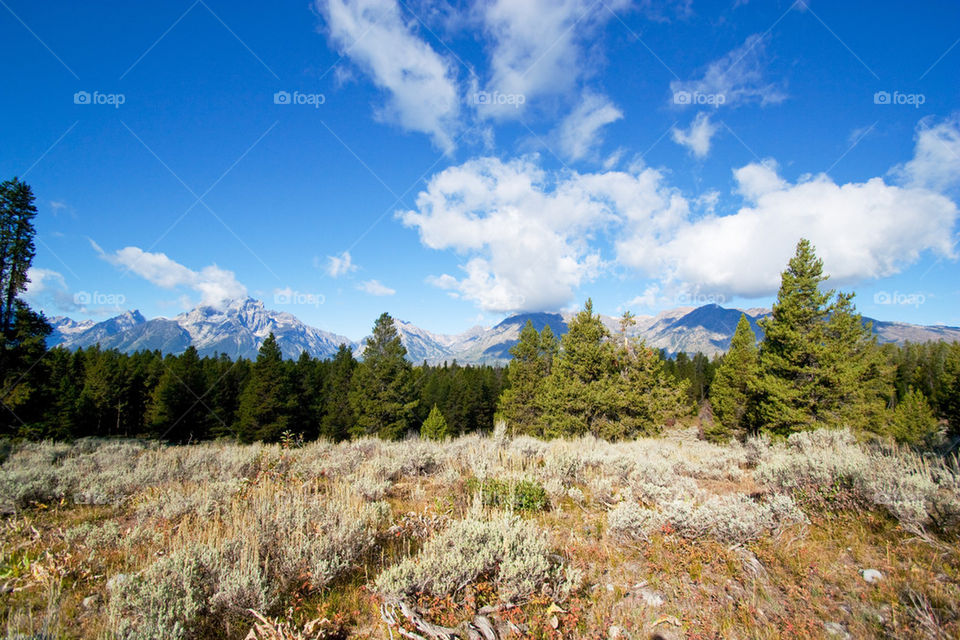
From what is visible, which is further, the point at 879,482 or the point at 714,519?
the point at 879,482

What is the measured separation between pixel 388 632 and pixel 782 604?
155 inches

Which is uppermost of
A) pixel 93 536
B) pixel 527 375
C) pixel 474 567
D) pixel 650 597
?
pixel 527 375

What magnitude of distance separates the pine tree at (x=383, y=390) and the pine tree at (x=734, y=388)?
1076 inches

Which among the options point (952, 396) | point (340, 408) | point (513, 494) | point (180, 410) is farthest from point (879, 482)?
point (180, 410)

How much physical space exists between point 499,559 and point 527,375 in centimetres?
3214

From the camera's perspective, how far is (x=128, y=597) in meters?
3.31

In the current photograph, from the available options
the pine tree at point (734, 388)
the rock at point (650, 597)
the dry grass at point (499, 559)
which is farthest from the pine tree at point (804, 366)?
the rock at point (650, 597)

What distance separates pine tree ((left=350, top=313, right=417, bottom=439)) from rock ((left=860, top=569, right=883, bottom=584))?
105ft

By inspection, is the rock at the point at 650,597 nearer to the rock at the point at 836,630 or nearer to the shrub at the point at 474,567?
the shrub at the point at 474,567

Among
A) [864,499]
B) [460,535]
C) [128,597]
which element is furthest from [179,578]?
[864,499]

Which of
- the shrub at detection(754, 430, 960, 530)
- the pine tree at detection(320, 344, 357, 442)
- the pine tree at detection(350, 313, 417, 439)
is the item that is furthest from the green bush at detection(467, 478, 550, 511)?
the pine tree at detection(320, 344, 357, 442)

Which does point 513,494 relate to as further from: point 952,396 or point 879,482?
point 952,396

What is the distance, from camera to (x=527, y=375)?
36000mm

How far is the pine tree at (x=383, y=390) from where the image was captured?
111 feet
